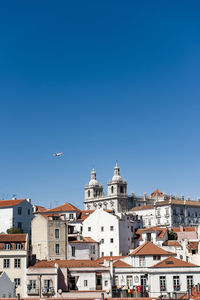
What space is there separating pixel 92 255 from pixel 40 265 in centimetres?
2282

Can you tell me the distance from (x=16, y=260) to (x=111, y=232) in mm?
30205

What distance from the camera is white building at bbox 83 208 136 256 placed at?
104438 millimetres

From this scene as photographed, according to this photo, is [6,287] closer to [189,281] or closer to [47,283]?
[47,283]

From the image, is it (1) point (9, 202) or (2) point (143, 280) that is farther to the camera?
(1) point (9, 202)

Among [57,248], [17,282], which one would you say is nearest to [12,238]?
[17,282]

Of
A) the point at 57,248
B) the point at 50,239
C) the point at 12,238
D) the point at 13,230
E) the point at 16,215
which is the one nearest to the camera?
the point at 12,238

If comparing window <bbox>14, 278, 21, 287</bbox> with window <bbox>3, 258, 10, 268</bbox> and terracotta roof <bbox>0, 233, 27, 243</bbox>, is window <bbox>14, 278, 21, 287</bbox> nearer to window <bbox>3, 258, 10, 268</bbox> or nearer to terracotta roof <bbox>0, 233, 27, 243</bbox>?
window <bbox>3, 258, 10, 268</bbox>

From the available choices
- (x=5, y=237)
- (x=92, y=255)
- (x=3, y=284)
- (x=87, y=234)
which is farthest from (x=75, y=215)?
(x=3, y=284)

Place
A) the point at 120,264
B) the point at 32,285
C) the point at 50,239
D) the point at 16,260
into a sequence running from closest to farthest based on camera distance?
the point at 32,285
the point at 16,260
the point at 120,264
the point at 50,239

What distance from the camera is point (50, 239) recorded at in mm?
97000

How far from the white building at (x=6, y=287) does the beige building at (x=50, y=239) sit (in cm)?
2333

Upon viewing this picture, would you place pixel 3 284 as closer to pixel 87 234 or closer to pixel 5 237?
pixel 5 237

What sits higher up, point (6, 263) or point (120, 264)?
point (6, 263)

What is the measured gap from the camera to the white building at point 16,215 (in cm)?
11369
